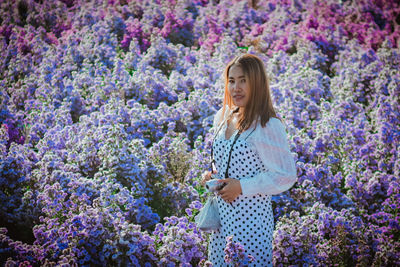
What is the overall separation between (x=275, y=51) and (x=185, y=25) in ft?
8.60

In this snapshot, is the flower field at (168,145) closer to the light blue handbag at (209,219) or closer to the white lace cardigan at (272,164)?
the light blue handbag at (209,219)

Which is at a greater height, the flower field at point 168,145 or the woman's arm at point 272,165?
the woman's arm at point 272,165

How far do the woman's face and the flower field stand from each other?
3.03 ft

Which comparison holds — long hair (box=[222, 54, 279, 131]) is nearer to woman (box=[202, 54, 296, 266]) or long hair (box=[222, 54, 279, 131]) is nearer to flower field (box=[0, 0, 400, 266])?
woman (box=[202, 54, 296, 266])

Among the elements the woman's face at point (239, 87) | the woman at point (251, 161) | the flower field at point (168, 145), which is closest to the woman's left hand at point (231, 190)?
the woman at point (251, 161)

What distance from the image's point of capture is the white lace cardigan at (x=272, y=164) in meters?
2.34

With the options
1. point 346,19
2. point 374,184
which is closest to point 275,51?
point 346,19

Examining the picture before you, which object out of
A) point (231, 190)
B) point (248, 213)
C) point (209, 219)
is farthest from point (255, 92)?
point (209, 219)

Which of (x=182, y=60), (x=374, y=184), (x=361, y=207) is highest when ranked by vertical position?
(x=182, y=60)

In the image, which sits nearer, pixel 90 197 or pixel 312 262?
pixel 312 262

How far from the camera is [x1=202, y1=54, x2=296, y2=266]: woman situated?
2357mm

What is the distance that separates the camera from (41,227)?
327 cm

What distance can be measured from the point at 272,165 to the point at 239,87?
0.56m

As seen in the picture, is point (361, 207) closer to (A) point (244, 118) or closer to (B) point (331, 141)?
(B) point (331, 141)
